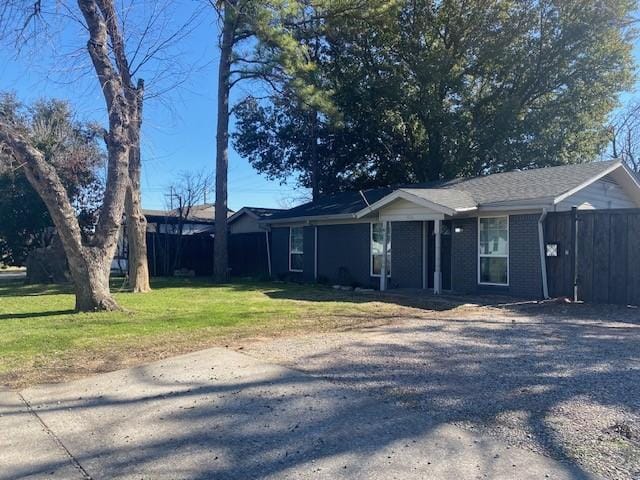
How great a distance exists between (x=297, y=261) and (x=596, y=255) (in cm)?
1119

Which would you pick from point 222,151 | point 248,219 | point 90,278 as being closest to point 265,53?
point 222,151

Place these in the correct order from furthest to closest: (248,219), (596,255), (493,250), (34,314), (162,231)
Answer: (248,219) < (162,231) < (493,250) < (596,255) < (34,314)

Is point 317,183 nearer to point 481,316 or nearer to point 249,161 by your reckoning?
point 249,161

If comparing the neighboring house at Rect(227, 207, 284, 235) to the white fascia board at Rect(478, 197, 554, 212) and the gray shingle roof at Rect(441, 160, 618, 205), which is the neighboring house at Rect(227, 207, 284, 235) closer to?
the gray shingle roof at Rect(441, 160, 618, 205)

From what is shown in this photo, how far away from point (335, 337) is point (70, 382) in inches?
A: 140

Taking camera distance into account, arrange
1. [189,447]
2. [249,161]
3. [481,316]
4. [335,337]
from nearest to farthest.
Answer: [189,447] < [335,337] < [481,316] < [249,161]

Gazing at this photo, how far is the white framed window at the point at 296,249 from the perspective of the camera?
20.5m

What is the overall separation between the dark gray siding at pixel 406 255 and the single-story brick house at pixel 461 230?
0.09ft

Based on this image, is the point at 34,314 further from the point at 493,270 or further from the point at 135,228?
the point at 493,270

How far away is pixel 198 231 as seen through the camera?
89.1 feet

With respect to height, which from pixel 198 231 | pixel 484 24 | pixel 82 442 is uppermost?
pixel 484 24

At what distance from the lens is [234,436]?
435cm

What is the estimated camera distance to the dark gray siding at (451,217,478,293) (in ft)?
46.8

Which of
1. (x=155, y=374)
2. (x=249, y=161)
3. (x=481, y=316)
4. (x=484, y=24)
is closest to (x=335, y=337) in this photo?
(x=155, y=374)
